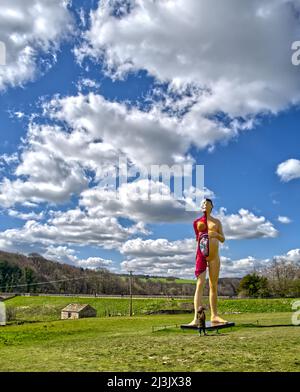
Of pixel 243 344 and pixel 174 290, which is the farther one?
pixel 174 290

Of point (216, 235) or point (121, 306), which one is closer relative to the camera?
point (216, 235)

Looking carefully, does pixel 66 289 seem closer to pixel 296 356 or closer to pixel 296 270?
pixel 296 270

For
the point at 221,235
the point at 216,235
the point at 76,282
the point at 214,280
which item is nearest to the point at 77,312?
the point at 214,280

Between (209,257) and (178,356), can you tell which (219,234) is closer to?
(209,257)

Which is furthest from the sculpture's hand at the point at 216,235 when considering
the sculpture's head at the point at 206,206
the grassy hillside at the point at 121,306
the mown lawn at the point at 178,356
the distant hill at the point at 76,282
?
the distant hill at the point at 76,282

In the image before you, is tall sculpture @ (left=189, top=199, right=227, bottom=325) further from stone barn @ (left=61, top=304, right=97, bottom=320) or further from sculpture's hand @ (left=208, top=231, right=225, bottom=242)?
stone barn @ (left=61, top=304, right=97, bottom=320)

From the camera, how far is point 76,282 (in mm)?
134250

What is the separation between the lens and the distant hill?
400 feet

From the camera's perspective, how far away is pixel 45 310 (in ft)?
228

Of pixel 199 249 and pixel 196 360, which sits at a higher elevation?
pixel 199 249

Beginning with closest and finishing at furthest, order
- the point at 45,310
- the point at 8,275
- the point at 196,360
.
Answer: the point at 196,360
the point at 45,310
the point at 8,275
